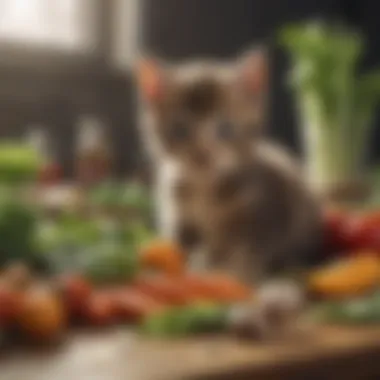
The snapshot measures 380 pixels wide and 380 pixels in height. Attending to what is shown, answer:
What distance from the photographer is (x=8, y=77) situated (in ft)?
7.16

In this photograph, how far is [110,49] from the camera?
2.34 m

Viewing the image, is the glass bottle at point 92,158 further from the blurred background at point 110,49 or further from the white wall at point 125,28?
the white wall at point 125,28

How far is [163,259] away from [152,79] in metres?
0.23

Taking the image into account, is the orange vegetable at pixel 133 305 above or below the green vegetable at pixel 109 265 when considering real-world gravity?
below

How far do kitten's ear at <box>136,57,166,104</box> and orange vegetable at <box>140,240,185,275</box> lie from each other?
0.64 feet

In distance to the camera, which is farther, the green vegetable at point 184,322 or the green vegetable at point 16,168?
the green vegetable at point 16,168

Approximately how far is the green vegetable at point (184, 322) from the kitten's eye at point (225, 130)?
391 millimetres

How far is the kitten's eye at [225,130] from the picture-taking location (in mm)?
1188

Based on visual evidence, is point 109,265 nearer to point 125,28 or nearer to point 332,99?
point 332,99

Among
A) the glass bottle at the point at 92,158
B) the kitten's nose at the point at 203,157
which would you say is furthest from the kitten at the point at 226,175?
the glass bottle at the point at 92,158

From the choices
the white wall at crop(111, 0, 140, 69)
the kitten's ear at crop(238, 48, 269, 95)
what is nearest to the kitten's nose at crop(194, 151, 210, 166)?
the kitten's ear at crop(238, 48, 269, 95)

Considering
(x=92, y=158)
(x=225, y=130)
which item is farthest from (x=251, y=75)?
(x=92, y=158)

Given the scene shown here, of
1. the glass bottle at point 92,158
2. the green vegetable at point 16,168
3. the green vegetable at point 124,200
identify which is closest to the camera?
the green vegetable at point 16,168

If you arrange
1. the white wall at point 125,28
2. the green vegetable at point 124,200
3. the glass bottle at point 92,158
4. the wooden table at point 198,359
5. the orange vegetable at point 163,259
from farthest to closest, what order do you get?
1. the white wall at point 125,28
2. the glass bottle at point 92,158
3. the green vegetable at point 124,200
4. the orange vegetable at point 163,259
5. the wooden table at point 198,359
